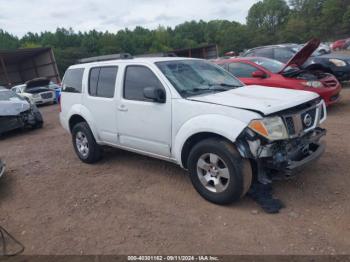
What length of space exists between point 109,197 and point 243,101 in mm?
2201

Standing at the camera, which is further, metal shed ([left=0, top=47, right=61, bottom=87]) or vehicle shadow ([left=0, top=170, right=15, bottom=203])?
metal shed ([left=0, top=47, right=61, bottom=87])

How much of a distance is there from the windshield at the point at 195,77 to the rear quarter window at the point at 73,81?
187 cm

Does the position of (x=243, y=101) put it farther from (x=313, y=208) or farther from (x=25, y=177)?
(x=25, y=177)

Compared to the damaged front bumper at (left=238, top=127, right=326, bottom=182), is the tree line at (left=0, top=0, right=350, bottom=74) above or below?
below

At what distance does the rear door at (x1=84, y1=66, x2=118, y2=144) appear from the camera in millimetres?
4914

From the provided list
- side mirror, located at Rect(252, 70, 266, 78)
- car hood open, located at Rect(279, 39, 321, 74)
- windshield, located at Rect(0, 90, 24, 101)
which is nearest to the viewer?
car hood open, located at Rect(279, 39, 321, 74)

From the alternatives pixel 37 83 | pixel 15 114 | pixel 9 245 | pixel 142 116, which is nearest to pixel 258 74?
pixel 142 116

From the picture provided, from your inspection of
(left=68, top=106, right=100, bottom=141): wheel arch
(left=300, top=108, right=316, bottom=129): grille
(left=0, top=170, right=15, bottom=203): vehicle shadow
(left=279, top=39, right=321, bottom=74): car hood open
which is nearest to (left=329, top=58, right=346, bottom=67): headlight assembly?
(left=279, top=39, right=321, bottom=74): car hood open

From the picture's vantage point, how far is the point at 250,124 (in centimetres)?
336

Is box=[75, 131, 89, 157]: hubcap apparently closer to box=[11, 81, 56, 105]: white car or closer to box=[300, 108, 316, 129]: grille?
box=[300, 108, 316, 129]: grille

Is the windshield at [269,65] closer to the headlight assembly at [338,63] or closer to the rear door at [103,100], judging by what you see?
the headlight assembly at [338,63]

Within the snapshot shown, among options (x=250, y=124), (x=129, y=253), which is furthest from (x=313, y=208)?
(x=129, y=253)

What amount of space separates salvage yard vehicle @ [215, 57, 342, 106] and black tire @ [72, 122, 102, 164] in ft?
12.9

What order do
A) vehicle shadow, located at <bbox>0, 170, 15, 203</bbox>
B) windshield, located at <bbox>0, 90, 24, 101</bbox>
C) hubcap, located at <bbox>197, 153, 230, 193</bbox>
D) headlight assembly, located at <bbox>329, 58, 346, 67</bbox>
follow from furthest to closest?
windshield, located at <bbox>0, 90, 24, 101</bbox>, headlight assembly, located at <bbox>329, 58, 346, 67</bbox>, vehicle shadow, located at <bbox>0, 170, 15, 203</bbox>, hubcap, located at <bbox>197, 153, 230, 193</bbox>
